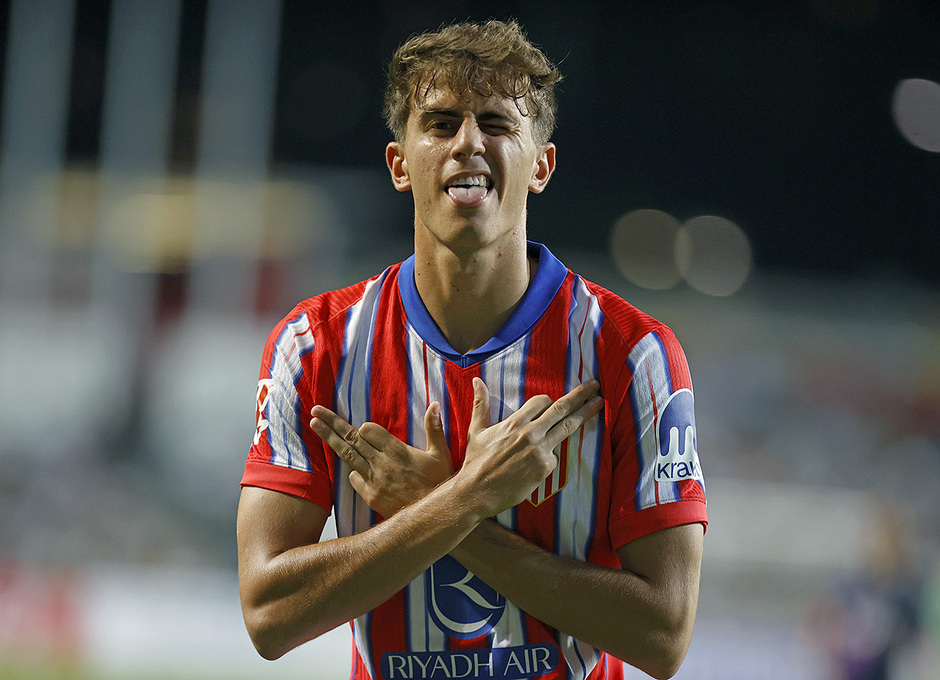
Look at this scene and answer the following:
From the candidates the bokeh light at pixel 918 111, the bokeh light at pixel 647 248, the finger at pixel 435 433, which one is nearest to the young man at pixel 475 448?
the finger at pixel 435 433

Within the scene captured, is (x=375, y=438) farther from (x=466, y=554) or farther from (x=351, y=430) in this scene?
(x=466, y=554)

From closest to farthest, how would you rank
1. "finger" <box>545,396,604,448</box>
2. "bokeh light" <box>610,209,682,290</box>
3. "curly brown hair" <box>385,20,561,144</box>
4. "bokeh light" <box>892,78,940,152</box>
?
"finger" <box>545,396,604,448</box> → "curly brown hair" <box>385,20,561,144</box> → "bokeh light" <box>610,209,682,290</box> → "bokeh light" <box>892,78,940,152</box>

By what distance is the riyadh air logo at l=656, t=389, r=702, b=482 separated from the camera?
1.81 m

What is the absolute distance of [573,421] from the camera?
1797 millimetres

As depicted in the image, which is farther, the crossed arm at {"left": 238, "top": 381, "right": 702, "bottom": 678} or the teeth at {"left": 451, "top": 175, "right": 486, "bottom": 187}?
the teeth at {"left": 451, "top": 175, "right": 486, "bottom": 187}

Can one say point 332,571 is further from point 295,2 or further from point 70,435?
point 295,2

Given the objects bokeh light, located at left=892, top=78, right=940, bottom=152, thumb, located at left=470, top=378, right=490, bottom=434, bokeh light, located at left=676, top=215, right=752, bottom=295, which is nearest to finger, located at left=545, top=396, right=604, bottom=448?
thumb, located at left=470, top=378, right=490, bottom=434

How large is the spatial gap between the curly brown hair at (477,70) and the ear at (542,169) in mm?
31

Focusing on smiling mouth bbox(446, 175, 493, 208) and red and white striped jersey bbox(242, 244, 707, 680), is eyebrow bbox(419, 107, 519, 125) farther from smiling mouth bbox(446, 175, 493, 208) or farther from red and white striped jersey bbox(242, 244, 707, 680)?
red and white striped jersey bbox(242, 244, 707, 680)

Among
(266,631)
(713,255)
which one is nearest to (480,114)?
(266,631)

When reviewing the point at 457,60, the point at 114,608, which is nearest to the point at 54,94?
the point at 114,608

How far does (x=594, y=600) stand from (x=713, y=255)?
12.8 meters

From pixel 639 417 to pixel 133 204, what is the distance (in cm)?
1203

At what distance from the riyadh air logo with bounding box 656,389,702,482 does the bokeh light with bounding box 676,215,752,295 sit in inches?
454
